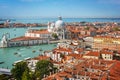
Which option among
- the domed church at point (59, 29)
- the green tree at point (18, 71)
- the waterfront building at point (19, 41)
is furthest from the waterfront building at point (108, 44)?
the green tree at point (18, 71)

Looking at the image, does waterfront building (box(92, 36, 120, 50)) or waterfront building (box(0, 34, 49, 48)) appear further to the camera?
waterfront building (box(0, 34, 49, 48))

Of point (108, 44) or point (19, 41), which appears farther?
point (19, 41)

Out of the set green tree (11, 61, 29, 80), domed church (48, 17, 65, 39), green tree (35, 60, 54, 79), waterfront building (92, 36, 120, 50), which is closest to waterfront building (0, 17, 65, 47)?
domed church (48, 17, 65, 39)

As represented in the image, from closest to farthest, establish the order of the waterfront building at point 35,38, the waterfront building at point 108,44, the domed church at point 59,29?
the waterfront building at point 108,44, the waterfront building at point 35,38, the domed church at point 59,29

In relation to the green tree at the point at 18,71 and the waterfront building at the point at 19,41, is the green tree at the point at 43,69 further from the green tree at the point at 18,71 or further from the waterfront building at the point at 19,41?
the waterfront building at the point at 19,41

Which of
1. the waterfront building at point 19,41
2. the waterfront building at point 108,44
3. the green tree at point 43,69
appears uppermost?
the green tree at point 43,69

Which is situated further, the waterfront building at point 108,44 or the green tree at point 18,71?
the waterfront building at point 108,44

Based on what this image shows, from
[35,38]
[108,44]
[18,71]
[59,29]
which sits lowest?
[35,38]

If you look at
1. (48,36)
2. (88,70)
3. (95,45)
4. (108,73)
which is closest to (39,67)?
(88,70)

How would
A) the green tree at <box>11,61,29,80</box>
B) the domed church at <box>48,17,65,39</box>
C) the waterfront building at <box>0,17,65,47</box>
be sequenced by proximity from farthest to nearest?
the domed church at <box>48,17,65,39</box> < the waterfront building at <box>0,17,65,47</box> < the green tree at <box>11,61,29,80</box>

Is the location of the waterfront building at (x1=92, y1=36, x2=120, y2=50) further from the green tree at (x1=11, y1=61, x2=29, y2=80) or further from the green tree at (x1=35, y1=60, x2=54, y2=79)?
the green tree at (x1=11, y1=61, x2=29, y2=80)

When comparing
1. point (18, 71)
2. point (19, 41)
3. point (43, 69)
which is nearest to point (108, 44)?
point (19, 41)

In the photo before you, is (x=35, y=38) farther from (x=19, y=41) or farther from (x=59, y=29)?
(x=59, y=29)
